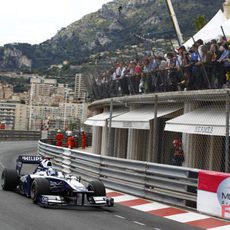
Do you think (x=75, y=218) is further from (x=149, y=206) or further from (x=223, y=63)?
(x=223, y=63)

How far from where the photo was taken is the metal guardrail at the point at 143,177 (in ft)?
39.3

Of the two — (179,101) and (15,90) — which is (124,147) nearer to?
(179,101)

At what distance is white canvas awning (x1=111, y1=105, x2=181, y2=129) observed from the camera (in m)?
16.4

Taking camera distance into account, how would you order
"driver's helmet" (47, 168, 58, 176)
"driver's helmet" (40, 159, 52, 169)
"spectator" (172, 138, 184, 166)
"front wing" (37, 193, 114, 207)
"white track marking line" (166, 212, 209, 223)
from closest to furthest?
1. "white track marking line" (166, 212, 209, 223)
2. "front wing" (37, 193, 114, 207)
3. "driver's helmet" (47, 168, 58, 176)
4. "driver's helmet" (40, 159, 52, 169)
5. "spectator" (172, 138, 184, 166)

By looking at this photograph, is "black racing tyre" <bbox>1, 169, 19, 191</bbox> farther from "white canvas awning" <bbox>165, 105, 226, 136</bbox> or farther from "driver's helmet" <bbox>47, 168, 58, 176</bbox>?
"white canvas awning" <bbox>165, 105, 226, 136</bbox>

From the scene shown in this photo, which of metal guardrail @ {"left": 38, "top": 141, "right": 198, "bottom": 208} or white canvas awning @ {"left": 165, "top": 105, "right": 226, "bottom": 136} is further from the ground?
white canvas awning @ {"left": 165, "top": 105, "right": 226, "bottom": 136}

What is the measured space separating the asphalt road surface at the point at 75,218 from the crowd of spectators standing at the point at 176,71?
4236mm

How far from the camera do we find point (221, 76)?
13.5 meters

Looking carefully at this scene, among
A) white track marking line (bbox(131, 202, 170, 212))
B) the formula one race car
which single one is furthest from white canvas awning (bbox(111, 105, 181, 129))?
the formula one race car

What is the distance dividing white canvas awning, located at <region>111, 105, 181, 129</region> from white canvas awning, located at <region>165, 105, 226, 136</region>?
1.49 m

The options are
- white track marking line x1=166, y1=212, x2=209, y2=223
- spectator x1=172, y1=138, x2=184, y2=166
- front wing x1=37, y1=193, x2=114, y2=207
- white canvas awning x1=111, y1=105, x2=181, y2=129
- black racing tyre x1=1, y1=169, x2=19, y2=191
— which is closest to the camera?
white track marking line x1=166, y1=212, x2=209, y2=223

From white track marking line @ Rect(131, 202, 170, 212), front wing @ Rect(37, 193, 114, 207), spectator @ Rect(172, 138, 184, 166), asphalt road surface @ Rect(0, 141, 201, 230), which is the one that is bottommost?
white track marking line @ Rect(131, 202, 170, 212)

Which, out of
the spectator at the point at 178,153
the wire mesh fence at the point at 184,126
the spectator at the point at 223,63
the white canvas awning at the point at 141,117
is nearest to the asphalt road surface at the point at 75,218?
the wire mesh fence at the point at 184,126

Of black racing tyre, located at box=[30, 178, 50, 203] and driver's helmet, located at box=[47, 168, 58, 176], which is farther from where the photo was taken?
driver's helmet, located at box=[47, 168, 58, 176]
